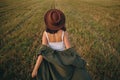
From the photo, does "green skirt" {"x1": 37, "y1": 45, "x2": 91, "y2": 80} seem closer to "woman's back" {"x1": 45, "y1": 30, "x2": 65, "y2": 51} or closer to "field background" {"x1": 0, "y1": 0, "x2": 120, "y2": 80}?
"woman's back" {"x1": 45, "y1": 30, "x2": 65, "y2": 51}

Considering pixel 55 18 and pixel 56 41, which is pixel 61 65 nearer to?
pixel 56 41

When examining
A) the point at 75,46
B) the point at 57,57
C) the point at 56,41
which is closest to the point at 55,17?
the point at 56,41

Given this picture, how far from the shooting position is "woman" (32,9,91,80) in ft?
12.2

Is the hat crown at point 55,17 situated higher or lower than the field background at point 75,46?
higher

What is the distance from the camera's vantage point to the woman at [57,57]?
12.2ft

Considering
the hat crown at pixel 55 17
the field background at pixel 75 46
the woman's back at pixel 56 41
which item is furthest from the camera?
the field background at pixel 75 46

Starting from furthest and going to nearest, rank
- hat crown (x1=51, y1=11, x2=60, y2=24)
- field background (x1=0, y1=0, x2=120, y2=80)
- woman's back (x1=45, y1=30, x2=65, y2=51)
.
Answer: field background (x1=0, y1=0, x2=120, y2=80)
woman's back (x1=45, y1=30, x2=65, y2=51)
hat crown (x1=51, y1=11, x2=60, y2=24)

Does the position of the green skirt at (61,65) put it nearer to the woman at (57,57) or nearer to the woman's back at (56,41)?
the woman at (57,57)

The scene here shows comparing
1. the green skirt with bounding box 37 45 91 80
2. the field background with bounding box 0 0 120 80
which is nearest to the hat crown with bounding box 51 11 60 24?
the green skirt with bounding box 37 45 91 80

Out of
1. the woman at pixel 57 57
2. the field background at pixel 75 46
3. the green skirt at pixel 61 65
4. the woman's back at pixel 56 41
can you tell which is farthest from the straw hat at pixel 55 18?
the field background at pixel 75 46

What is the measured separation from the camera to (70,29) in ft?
30.4

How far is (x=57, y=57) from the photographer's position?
377cm

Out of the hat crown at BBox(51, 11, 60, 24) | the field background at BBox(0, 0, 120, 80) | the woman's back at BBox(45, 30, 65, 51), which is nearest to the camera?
the hat crown at BBox(51, 11, 60, 24)

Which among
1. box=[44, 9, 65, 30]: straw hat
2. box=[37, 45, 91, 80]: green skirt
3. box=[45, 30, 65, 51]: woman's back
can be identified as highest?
box=[44, 9, 65, 30]: straw hat
